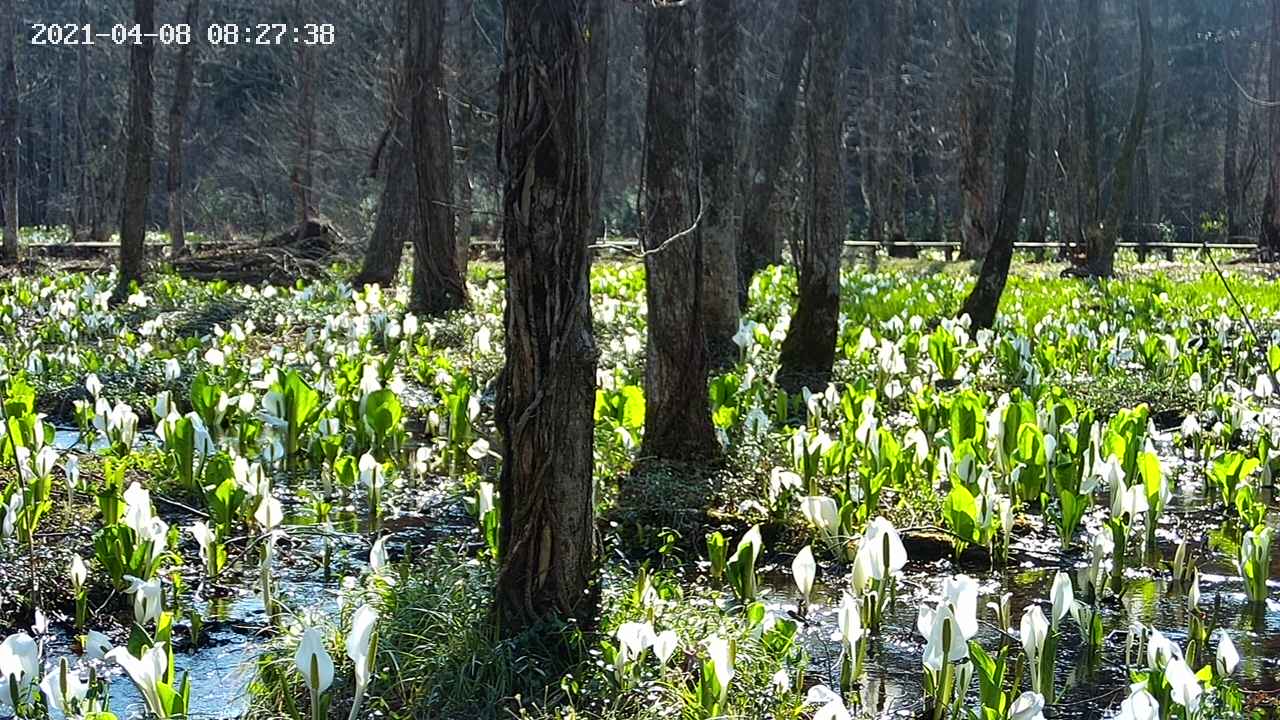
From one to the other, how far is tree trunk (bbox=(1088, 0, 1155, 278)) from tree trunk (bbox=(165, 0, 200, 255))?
11480 millimetres

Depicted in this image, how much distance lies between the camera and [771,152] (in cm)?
1438

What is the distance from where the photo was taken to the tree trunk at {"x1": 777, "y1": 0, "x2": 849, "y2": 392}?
29.0 feet

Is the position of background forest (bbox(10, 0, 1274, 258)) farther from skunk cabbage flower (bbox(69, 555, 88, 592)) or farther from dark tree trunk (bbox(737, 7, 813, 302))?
skunk cabbage flower (bbox(69, 555, 88, 592))

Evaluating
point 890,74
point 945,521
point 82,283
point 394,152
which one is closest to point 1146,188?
point 890,74

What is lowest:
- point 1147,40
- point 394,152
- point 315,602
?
point 315,602

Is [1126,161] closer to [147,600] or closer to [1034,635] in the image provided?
[1034,635]

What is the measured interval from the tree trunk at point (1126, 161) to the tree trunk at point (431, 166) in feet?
25.2

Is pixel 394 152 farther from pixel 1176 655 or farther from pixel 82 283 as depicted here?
pixel 1176 655

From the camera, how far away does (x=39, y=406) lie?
329 inches

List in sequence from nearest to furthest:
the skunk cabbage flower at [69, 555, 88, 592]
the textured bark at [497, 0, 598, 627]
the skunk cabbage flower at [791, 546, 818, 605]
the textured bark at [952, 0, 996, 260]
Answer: the textured bark at [497, 0, 598, 627], the skunk cabbage flower at [791, 546, 818, 605], the skunk cabbage flower at [69, 555, 88, 592], the textured bark at [952, 0, 996, 260]

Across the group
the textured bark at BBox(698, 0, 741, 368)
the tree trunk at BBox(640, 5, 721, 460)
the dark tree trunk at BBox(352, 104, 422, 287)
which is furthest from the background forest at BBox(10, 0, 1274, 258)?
the tree trunk at BBox(640, 5, 721, 460)

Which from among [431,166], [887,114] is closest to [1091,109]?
[431,166]

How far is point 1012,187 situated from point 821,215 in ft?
9.79

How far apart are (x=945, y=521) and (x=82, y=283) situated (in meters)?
12.7
